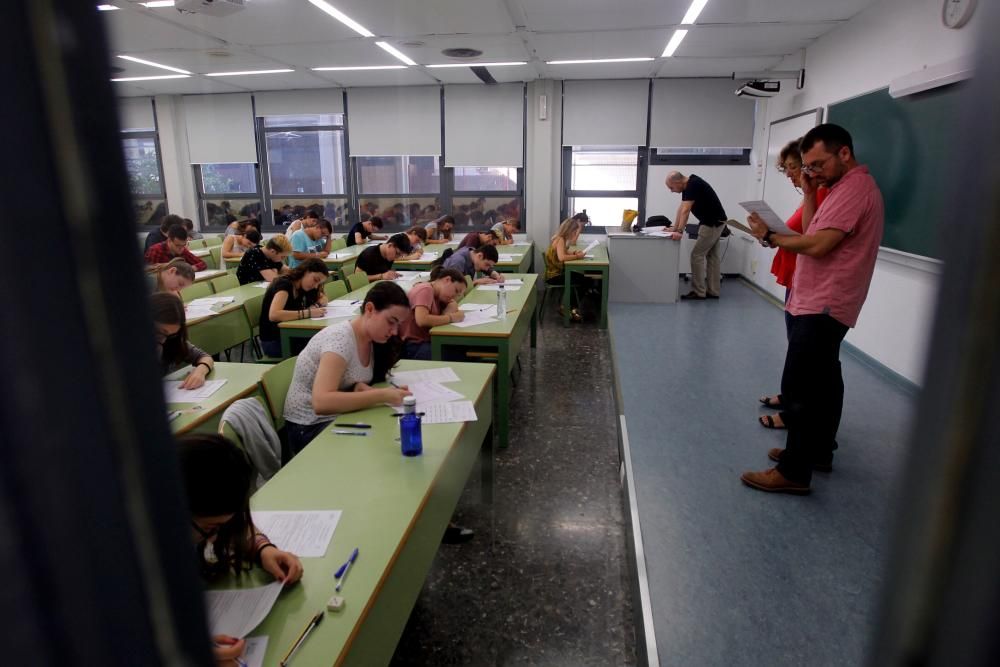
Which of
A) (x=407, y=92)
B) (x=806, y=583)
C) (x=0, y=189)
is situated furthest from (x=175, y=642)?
(x=407, y=92)

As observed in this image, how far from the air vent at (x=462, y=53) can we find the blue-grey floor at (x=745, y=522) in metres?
3.82

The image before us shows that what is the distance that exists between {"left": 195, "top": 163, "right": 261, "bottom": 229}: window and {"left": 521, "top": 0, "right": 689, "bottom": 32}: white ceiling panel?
19.8 ft

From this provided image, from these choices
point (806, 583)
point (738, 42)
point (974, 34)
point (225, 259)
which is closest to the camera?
point (974, 34)

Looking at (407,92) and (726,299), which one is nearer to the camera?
(726,299)

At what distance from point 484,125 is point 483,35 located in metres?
3.07

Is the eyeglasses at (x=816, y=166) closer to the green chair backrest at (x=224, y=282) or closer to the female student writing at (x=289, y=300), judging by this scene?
the female student writing at (x=289, y=300)

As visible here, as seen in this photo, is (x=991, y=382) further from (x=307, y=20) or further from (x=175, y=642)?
(x=307, y=20)

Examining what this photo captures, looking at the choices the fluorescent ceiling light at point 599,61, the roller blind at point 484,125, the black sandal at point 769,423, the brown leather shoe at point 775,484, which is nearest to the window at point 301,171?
the roller blind at point 484,125

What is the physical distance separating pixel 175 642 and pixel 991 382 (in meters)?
0.39

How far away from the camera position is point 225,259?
253 inches

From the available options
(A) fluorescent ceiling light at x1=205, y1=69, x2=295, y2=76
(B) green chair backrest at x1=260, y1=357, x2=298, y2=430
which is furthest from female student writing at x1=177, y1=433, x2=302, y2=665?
(A) fluorescent ceiling light at x1=205, y1=69, x2=295, y2=76

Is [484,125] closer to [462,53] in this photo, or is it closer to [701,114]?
[462,53]

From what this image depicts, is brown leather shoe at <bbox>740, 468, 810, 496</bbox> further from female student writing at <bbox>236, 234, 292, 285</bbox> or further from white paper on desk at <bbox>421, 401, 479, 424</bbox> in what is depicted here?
female student writing at <bbox>236, 234, 292, 285</bbox>

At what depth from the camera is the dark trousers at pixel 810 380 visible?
2469 mm
